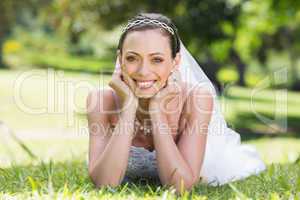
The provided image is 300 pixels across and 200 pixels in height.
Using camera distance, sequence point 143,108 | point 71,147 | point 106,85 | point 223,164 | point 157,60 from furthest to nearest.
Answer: point 71,147 → point 106,85 → point 223,164 → point 143,108 → point 157,60

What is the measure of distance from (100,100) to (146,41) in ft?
2.10

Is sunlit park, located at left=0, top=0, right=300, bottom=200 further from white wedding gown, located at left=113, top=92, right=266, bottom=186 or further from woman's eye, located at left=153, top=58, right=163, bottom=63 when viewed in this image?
woman's eye, located at left=153, top=58, right=163, bottom=63

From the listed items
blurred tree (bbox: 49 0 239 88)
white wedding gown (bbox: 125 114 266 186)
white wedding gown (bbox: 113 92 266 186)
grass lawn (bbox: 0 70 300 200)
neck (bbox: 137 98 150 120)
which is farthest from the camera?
blurred tree (bbox: 49 0 239 88)

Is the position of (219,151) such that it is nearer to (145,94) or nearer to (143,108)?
(143,108)

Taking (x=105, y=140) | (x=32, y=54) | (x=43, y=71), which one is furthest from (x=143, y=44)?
(x=32, y=54)

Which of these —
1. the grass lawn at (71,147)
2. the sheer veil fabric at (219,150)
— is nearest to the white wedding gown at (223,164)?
the sheer veil fabric at (219,150)

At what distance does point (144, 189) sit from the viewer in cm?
375

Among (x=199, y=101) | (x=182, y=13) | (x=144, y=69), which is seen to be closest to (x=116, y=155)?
(x=144, y=69)

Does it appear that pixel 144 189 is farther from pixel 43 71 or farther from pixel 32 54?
pixel 32 54

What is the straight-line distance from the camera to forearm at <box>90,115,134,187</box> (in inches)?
141

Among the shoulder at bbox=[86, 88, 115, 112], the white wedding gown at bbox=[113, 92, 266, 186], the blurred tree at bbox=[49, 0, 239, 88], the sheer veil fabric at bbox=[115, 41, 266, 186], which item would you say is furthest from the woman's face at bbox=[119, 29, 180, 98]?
the blurred tree at bbox=[49, 0, 239, 88]

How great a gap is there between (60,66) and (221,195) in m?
33.7

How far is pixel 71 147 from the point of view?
10.1 meters

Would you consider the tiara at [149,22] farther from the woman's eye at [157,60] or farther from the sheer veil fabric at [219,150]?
the sheer veil fabric at [219,150]
